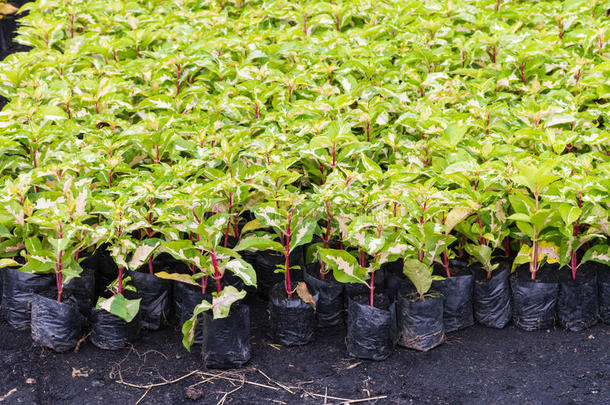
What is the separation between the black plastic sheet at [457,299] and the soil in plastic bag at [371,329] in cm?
24

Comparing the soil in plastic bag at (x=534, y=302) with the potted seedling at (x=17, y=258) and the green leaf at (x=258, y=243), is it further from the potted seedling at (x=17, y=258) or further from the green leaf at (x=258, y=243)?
the potted seedling at (x=17, y=258)

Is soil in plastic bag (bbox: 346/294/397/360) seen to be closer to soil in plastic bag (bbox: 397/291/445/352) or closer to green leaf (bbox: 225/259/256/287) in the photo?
soil in plastic bag (bbox: 397/291/445/352)

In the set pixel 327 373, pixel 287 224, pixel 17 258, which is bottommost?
pixel 327 373

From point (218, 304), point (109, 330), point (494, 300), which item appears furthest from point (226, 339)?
point (494, 300)

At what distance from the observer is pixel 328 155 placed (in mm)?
3074

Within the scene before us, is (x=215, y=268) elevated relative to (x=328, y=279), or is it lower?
elevated

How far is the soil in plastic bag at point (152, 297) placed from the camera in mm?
2826

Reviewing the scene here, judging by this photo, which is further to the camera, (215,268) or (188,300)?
(188,300)

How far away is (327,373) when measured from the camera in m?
2.60

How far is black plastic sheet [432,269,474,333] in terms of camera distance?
2.77 m

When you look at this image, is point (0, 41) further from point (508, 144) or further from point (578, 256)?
point (578, 256)

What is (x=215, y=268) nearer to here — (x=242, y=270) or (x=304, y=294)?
(x=242, y=270)

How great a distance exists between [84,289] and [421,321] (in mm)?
1378

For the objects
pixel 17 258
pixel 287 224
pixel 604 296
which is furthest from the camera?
pixel 17 258
